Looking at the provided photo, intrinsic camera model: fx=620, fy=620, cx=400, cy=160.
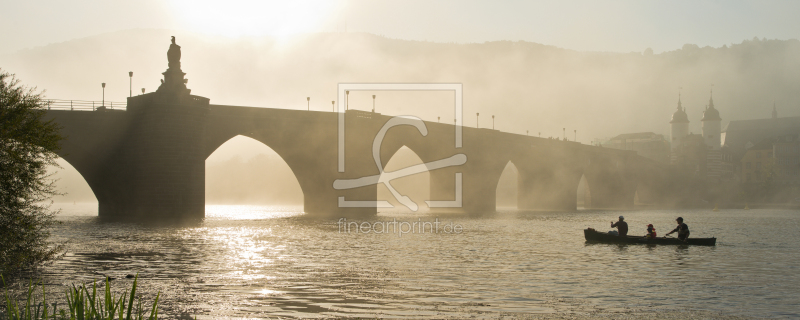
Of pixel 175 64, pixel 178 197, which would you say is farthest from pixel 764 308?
pixel 175 64

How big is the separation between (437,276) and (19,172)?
13.3 meters

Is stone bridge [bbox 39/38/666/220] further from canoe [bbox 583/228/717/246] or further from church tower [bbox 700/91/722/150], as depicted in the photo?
church tower [bbox 700/91/722/150]

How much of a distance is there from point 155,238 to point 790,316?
30.8m

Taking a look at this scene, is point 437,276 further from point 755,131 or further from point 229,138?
point 755,131

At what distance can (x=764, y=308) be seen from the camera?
16234 mm

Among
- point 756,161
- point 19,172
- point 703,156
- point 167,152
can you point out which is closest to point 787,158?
point 756,161

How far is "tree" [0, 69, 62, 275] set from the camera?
720 inches

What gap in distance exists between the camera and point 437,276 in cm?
2083

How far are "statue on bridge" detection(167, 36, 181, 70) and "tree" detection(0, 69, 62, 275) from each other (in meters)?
33.2

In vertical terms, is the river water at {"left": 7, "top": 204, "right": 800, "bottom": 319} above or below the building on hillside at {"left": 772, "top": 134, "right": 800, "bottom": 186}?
below

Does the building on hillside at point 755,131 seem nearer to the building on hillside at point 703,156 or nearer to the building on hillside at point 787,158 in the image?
the building on hillside at point 703,156

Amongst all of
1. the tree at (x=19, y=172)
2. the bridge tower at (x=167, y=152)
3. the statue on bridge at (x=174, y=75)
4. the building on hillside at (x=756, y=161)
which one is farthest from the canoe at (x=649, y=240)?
the building on hillside at (x=756, y=161)

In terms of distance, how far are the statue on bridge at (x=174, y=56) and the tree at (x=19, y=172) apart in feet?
109

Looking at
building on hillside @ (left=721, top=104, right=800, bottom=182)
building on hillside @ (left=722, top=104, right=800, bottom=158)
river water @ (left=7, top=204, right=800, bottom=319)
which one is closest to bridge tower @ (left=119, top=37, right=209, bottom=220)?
river water @ (left=7, top=204, right=800, bottom=319)
